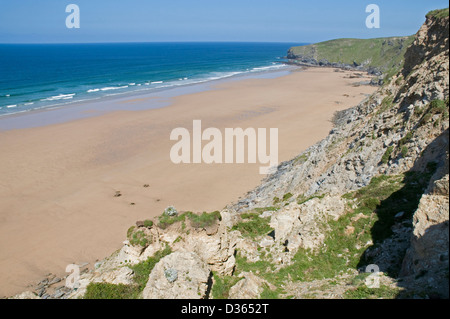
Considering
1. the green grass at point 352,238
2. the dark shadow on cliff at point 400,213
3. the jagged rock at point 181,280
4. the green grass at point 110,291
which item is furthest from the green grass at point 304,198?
the green grass at point 110,291

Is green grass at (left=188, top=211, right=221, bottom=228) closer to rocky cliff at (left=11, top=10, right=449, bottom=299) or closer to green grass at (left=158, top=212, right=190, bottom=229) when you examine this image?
rocky cliff at (left=11, top=10, right=449, bottom=299)

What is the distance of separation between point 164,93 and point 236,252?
63.0 metres

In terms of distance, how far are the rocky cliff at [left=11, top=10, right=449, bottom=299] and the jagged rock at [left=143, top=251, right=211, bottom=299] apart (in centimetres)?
3

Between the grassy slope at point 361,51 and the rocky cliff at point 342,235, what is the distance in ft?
316

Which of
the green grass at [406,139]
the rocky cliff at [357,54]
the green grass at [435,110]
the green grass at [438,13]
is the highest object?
the rocky cliff at [357,54]

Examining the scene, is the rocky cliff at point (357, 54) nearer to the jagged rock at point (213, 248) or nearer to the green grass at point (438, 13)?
the green grass at point (438, 13)

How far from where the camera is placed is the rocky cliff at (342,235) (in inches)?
412

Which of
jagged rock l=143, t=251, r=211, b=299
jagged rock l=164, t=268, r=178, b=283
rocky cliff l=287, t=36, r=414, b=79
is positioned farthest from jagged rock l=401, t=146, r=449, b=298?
rocky cliff l=287, t=36, r=414, b=79

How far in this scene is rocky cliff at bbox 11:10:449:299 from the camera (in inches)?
412

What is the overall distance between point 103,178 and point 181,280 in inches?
925

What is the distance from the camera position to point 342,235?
14383 millimetres

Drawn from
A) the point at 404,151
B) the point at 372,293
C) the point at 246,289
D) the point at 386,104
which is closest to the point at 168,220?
the point at 246,289
